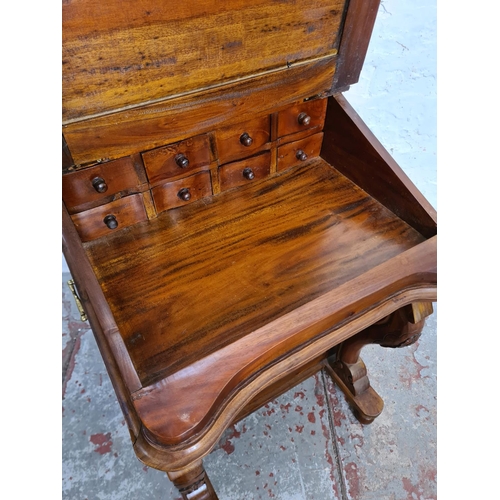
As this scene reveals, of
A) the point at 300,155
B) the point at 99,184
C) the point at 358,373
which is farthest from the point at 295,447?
the point at 99,184

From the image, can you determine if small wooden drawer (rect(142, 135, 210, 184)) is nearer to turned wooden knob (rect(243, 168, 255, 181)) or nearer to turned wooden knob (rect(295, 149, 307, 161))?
turned wooden knob (rect(243, 168, 255, 181))

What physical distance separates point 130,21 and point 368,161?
1.90ft

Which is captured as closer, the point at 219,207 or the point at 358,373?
the point at 219,207

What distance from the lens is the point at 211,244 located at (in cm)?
89

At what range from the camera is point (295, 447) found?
4.76ft

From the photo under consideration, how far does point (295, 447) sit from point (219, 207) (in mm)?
965

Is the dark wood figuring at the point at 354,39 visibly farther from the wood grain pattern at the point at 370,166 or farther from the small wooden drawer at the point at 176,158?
the small wooden drawer at the point at 176,158

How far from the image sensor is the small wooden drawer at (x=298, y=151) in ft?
3.37

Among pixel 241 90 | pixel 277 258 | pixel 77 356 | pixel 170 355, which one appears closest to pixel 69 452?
pixel 77 356

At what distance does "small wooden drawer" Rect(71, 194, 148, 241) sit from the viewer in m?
0.85

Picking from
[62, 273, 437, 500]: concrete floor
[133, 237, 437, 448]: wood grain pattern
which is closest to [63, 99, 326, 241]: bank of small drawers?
[133, 237, 437, 448]: wood grain pattern

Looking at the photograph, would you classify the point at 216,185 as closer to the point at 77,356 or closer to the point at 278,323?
the point at 278,323

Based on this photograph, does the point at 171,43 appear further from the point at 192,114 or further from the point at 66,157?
the point at 66,157

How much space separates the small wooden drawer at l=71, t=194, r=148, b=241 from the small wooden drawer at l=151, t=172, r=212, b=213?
0.04m
